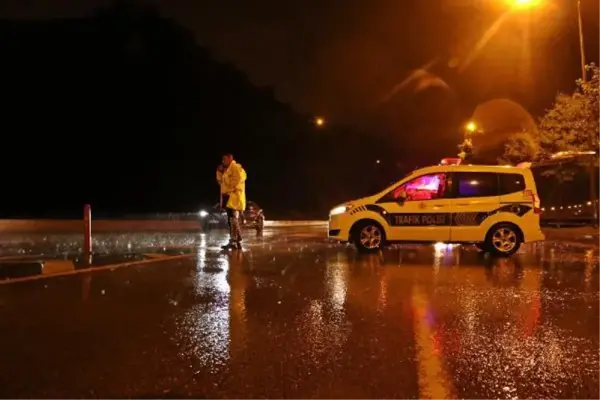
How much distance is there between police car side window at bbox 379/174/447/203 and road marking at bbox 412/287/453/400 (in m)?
6.46

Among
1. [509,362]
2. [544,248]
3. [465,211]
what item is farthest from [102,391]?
[544,248]

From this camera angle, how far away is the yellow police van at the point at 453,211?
533 inches

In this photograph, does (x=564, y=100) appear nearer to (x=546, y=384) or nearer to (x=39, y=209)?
(x=546, y=384)

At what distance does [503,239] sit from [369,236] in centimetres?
269

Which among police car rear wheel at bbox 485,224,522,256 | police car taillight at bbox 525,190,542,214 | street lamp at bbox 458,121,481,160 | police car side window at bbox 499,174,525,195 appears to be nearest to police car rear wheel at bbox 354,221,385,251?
police car rear wheel at bbox 485,224,522,256

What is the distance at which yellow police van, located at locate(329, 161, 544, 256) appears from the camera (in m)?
13.5

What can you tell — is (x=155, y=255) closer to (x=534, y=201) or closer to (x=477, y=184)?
(x=477, y=184)

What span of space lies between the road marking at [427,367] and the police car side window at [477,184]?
6.65m

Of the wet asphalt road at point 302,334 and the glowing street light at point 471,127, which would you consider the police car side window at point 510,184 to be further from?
the glowing street light at point 471,127

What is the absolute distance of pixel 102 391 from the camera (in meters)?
4.73

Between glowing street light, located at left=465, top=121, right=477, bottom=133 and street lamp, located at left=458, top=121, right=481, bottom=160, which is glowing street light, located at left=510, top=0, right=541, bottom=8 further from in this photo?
glowing street light, located at left=465, top=121, right=477, bottom=133

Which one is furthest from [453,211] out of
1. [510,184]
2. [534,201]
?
[534,201]

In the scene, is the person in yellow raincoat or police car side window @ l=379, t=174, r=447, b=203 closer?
police car side window @ l=379, t=174, r=447, b=203

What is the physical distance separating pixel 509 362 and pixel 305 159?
65896mm
